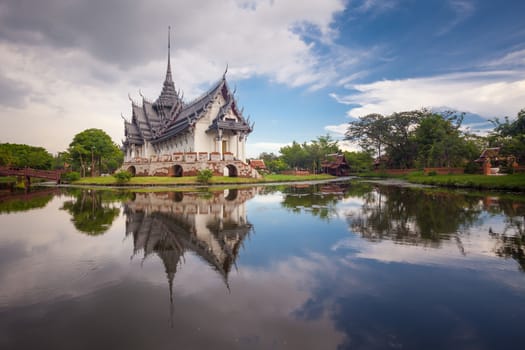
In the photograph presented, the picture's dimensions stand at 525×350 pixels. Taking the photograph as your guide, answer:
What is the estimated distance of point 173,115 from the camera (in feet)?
146

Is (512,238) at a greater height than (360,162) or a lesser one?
lesser

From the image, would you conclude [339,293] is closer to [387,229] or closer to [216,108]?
[387,229]

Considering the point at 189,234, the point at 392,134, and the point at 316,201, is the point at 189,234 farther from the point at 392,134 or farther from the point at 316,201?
the point at 392,134

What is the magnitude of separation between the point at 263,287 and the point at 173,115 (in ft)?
147

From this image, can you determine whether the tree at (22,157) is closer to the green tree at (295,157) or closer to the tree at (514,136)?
the green tree at (295,157)

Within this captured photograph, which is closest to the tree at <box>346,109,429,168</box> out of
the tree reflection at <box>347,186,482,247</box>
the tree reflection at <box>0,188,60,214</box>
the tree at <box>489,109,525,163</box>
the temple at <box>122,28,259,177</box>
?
the tree at <box>489,109,525,163</box>

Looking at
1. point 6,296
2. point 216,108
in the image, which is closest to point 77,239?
point 6,296

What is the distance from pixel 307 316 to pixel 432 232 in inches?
240

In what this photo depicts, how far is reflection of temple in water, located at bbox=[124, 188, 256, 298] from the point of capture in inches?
216

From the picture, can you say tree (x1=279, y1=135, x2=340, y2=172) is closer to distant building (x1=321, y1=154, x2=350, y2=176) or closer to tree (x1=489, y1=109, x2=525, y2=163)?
distant building (x1=321, y1=154, x2=350, y2=176)

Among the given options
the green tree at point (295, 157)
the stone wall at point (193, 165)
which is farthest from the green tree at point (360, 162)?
the stone wall at point (193, 165)

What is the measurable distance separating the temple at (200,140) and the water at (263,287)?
84.2ft

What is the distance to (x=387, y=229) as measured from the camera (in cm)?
799

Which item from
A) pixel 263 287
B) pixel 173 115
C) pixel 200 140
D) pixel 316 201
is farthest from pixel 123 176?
pixel 263 287
